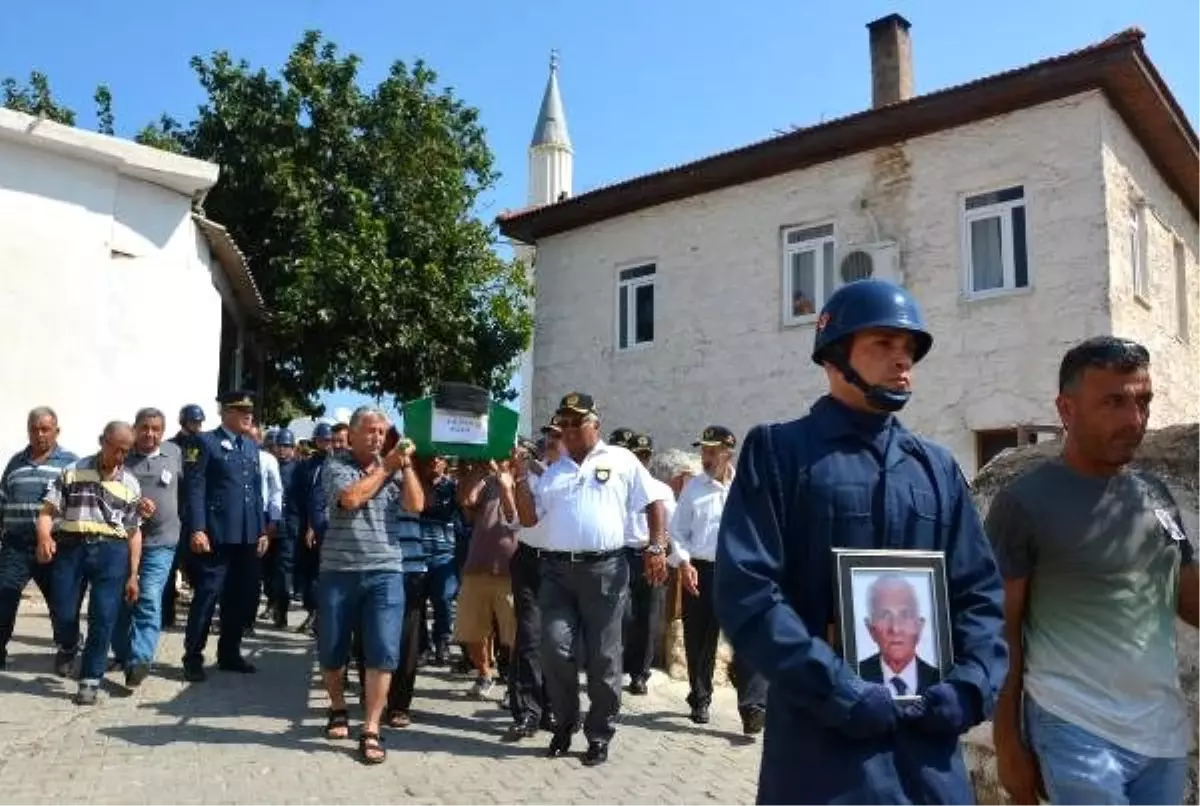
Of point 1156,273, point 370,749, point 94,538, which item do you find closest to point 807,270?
point 1156,273

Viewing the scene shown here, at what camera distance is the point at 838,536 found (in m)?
2.43

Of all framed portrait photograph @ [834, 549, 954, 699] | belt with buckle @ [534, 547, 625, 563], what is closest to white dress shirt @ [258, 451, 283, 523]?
belt with buckle @ [534, 547, 625, 563]

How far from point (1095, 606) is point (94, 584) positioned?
6161 mm

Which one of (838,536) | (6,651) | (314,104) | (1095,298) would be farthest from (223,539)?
(314,104)

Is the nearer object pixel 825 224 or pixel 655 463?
pixel 655 463

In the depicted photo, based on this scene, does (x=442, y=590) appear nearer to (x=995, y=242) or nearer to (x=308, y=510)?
(x=308, y=510)

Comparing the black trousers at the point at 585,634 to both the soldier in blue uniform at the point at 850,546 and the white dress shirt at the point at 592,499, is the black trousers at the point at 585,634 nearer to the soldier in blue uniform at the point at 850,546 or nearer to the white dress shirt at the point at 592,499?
the white dress shirt at the point at 592,499

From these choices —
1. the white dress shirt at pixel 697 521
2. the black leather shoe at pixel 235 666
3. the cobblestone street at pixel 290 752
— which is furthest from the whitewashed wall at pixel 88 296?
the white dress shirt at pixel 697 521

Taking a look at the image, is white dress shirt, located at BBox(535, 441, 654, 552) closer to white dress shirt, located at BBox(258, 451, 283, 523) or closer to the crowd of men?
the crowd of men

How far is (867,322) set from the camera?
2.55 m

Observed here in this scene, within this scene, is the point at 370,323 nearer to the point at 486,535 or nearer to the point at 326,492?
the point at 486,535

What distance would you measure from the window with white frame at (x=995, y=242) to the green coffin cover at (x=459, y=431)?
8.81 m

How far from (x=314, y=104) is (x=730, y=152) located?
7.75 metres

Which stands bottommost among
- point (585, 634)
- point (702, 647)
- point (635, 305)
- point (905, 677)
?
point (702, 647)
